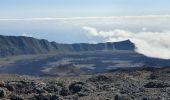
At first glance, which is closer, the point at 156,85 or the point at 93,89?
the point at 93,89

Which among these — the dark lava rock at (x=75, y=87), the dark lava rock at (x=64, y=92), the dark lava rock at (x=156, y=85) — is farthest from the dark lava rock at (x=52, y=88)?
the dark lava rock at (x=156, y=85)

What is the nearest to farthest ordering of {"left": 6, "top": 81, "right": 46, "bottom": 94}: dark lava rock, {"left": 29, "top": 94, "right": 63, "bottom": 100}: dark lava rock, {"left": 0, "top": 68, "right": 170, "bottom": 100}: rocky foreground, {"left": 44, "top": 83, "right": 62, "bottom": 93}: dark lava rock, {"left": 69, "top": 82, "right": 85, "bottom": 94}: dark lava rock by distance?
{"left": 0, "top": 68, "right": 170, "bottom": 100}: rocky foreground, {"left": 29, "top": 94, "right": 63, "bottom": 100}: dark lava rock, {"left": 6, "top": 81, "right": 46, "bottom": 94}: dark lava rock, {"left": 44, "top": 83, "right": 62, "bottom": 93}: dark lava rock, {"left": 69, "top": 82, "right": 85, "bottom": 94}: dark lava rock

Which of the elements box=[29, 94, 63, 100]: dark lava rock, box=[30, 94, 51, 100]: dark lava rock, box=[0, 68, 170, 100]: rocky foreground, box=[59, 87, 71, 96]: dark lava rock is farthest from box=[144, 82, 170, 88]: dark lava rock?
box=[30, 94, 51, 100]: dark lava rock

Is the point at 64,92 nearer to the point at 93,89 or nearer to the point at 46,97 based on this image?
the point at 93,89

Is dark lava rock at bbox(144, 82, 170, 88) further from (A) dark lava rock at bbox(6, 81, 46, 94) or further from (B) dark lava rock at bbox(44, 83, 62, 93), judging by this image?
(A) dark lava rock at bbox(6, 81, 46, 94)

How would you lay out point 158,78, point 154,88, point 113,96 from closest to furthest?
point 113,96, point 154,88, point 158,78

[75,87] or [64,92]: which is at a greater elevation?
[75,87]

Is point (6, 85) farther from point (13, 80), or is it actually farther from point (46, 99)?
point (46, 99)

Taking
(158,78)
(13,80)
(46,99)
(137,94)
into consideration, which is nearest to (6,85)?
(13,80)

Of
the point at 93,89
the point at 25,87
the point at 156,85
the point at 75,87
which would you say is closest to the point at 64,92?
the point at 75,87
